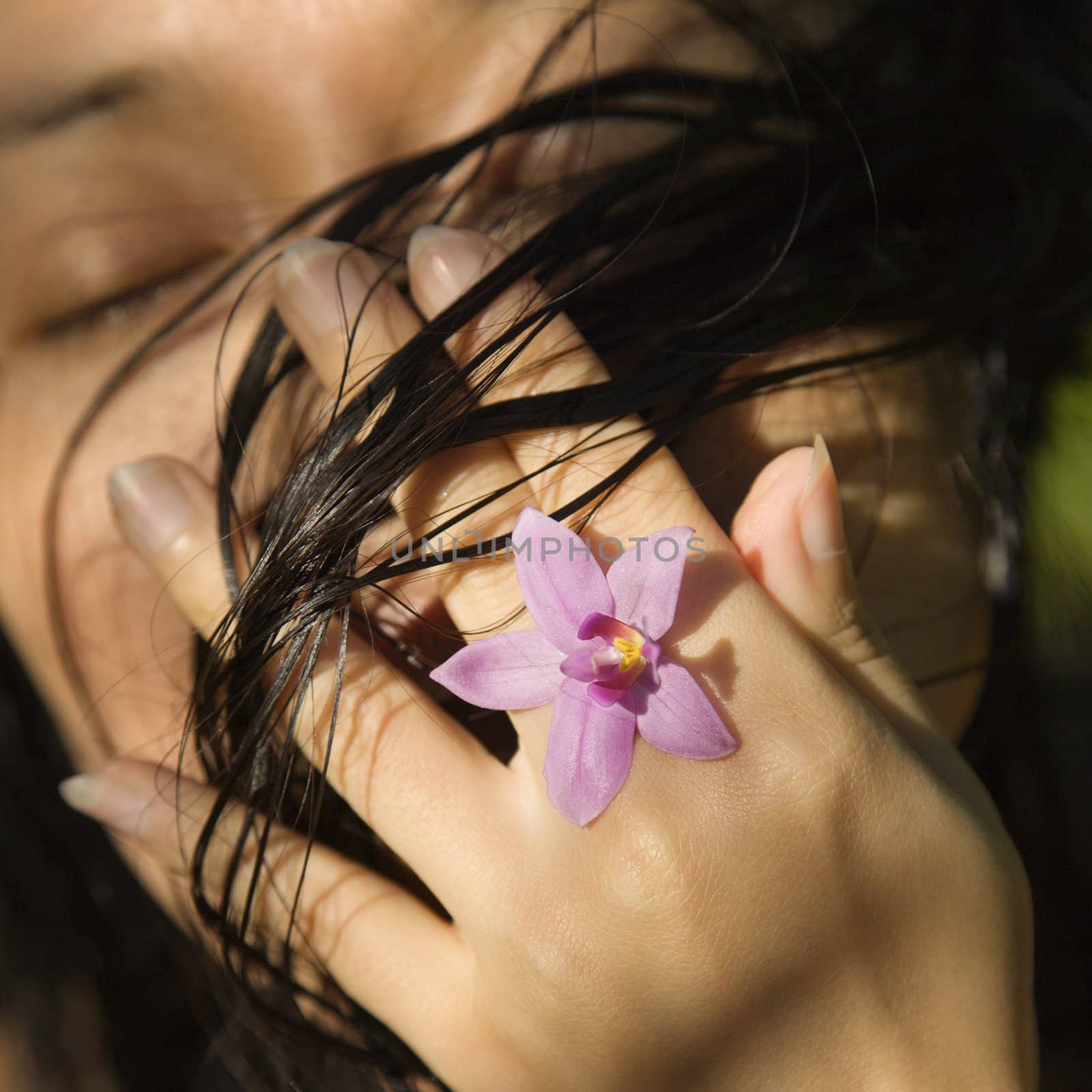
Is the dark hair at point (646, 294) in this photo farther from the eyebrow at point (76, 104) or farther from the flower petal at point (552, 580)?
the eyebrow at point (76, 104)

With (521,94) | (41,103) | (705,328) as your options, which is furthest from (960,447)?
(41,103)

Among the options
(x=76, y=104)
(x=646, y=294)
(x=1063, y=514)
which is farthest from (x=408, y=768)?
(x=1063, y=514)

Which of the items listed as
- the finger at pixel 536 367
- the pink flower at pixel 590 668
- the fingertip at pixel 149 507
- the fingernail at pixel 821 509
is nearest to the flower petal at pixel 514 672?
the pink flower at pixel 590 668

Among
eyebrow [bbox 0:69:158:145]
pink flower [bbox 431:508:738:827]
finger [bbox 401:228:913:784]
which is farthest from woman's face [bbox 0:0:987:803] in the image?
pink flower [bbox 431:508:738:827]

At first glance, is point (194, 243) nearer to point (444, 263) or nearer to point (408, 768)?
point (444, 263)

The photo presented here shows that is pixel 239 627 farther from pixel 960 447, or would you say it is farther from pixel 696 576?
pixel 960 447

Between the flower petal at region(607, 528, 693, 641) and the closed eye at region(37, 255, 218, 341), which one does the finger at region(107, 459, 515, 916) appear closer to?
the flower petal at region(607, 528, 693, 641)

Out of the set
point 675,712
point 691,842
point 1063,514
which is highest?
point 675,712
